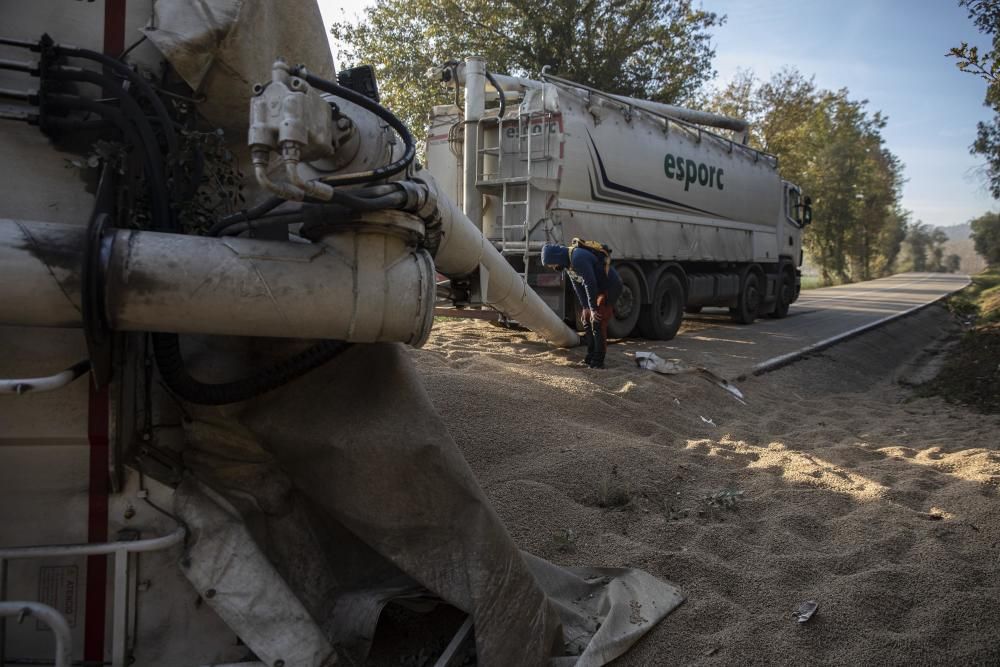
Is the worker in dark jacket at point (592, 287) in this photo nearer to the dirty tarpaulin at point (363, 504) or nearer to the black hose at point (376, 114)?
the dirty tarpaulin at point (363, 504)

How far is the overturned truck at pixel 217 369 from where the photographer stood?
1.92 metres

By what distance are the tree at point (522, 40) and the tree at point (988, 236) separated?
109ft

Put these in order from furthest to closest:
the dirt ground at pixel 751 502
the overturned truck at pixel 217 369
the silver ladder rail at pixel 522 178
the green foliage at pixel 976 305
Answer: the green foliage at pixel 976 305 → the silver ladder rail at pixel 522 178 → the dirt ground at pixel 751 502 → the overturned truck at pixel 217 369

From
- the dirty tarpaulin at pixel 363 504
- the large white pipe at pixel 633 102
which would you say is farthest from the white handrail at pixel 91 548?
the large white pipe at pixel 633 102

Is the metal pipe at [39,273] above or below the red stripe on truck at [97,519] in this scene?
above

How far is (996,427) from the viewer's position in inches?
237

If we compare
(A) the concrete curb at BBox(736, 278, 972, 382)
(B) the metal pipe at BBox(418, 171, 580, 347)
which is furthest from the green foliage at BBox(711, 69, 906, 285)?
(B) the metal pipe at BBox(418, 171, 580, 347)

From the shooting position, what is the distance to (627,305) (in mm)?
11008

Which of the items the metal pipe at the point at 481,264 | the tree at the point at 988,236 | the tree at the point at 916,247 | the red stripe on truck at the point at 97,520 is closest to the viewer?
the red stripe on truck at the point at 97,520

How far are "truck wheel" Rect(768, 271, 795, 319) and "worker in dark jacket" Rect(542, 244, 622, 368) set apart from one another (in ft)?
31.5

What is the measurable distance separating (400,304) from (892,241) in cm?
7033

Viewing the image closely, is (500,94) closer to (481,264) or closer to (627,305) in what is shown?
(627,305)

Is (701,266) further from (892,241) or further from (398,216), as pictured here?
(892,241)

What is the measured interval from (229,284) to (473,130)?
29.2 feet
